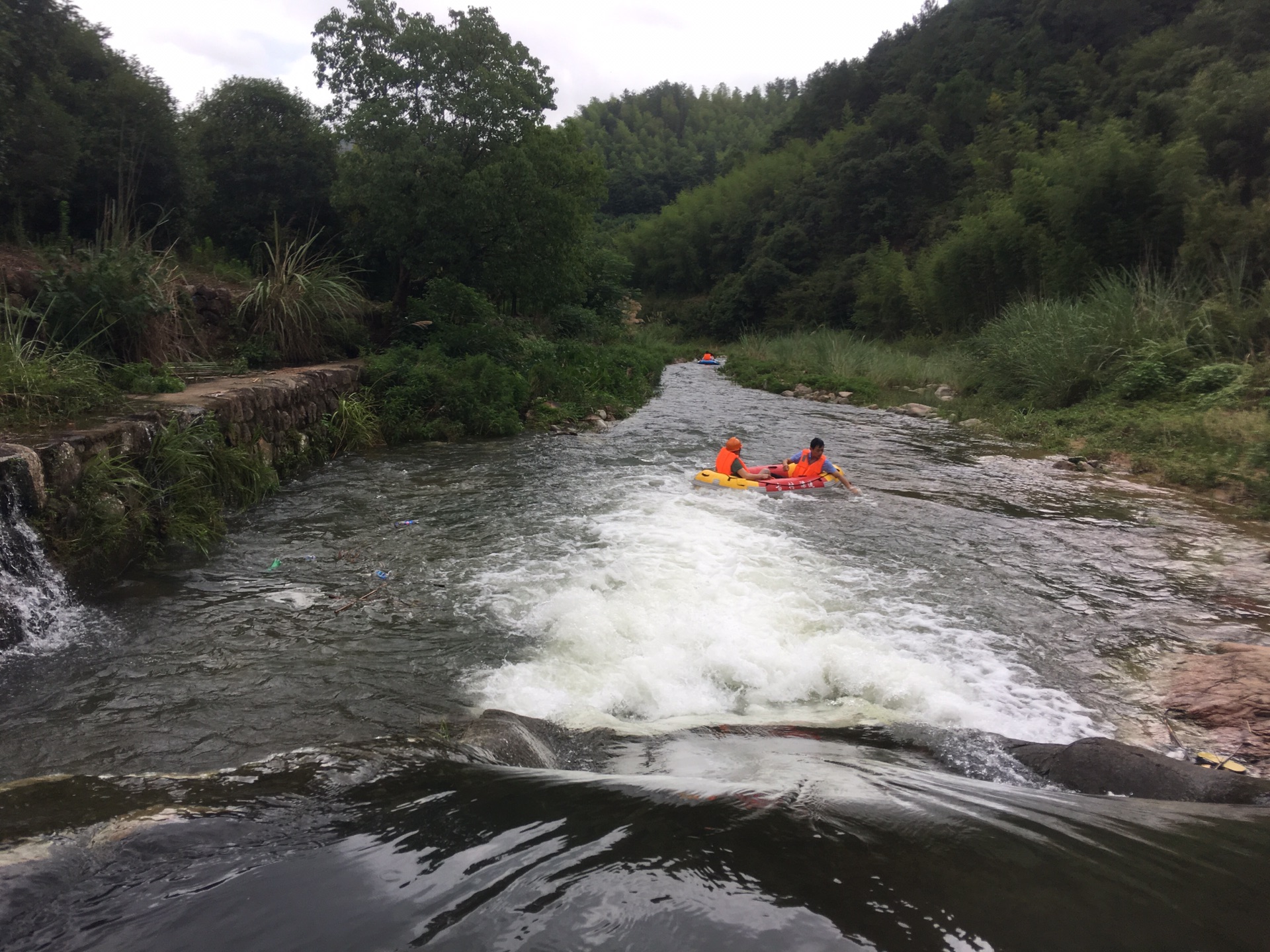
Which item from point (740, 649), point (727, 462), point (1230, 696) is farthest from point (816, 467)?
point (1230, 696)

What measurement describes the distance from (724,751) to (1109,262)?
2240cm

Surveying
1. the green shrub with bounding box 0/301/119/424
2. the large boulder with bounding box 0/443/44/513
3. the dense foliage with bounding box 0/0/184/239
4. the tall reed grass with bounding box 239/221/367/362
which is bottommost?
the large boulder with bounding box 0/443/44/513

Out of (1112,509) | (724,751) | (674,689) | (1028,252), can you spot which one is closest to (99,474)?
(674,689)

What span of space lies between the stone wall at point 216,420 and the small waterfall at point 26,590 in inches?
8.8

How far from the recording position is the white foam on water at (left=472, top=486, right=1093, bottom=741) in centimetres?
412

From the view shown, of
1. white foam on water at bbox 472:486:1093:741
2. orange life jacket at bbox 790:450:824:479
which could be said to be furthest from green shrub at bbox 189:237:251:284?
white foam on water at bbox 472:486:1093:741

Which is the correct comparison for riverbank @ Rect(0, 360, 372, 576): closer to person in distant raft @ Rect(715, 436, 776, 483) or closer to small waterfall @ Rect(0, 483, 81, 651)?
small waterfall @ Rect(0, 483, 81, 651)

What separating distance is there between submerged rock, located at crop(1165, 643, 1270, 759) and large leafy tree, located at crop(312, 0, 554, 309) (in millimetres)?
13338

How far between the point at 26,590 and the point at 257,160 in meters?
14.2

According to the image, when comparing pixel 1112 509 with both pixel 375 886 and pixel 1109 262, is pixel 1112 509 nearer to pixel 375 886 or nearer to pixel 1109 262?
pixel 375 886

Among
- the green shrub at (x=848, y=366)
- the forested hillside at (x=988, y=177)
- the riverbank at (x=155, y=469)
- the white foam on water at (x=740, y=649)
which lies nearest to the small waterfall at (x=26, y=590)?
the riverbank at (x=155, y=469)

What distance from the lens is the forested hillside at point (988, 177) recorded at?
19375 millimetres

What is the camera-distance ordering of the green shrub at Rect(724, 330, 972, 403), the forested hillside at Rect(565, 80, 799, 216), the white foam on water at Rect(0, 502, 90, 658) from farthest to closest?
the forested hillside at Rect(565, 80, 799, 216) → the green shrub at Rect(724, 330, 972, 403) → the white foam on water at Rect(0, 502, 90, 658)

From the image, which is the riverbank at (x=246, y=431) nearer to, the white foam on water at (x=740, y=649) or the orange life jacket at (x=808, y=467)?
the white foam on water at (x=740, y=649)
